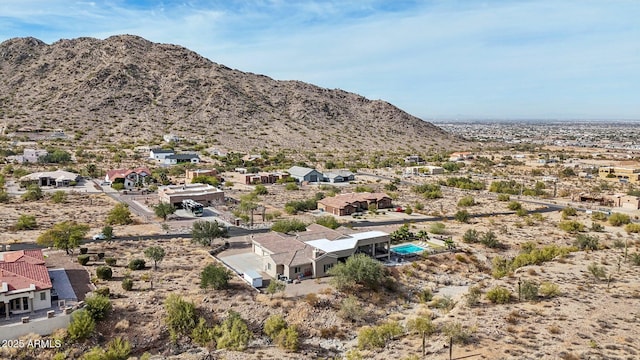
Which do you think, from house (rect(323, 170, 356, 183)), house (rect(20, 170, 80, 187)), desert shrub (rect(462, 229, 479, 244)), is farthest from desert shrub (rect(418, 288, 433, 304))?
house (rect(20, 170, 80, 187))

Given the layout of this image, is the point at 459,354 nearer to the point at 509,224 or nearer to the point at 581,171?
the point at 509,224

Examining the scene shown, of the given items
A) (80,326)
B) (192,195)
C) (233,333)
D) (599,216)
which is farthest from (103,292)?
(599,216)

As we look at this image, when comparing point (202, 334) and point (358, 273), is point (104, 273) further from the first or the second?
point (358, 273)

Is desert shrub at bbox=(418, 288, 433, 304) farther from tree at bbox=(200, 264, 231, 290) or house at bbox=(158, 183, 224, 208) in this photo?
house at bbox=(158, 183, 224, 208)

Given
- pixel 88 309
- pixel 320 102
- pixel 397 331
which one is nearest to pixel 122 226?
pixel 88 309

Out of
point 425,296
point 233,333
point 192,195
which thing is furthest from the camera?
point 192,195

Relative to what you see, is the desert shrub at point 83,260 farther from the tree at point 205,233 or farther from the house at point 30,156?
the house at point 30,156
